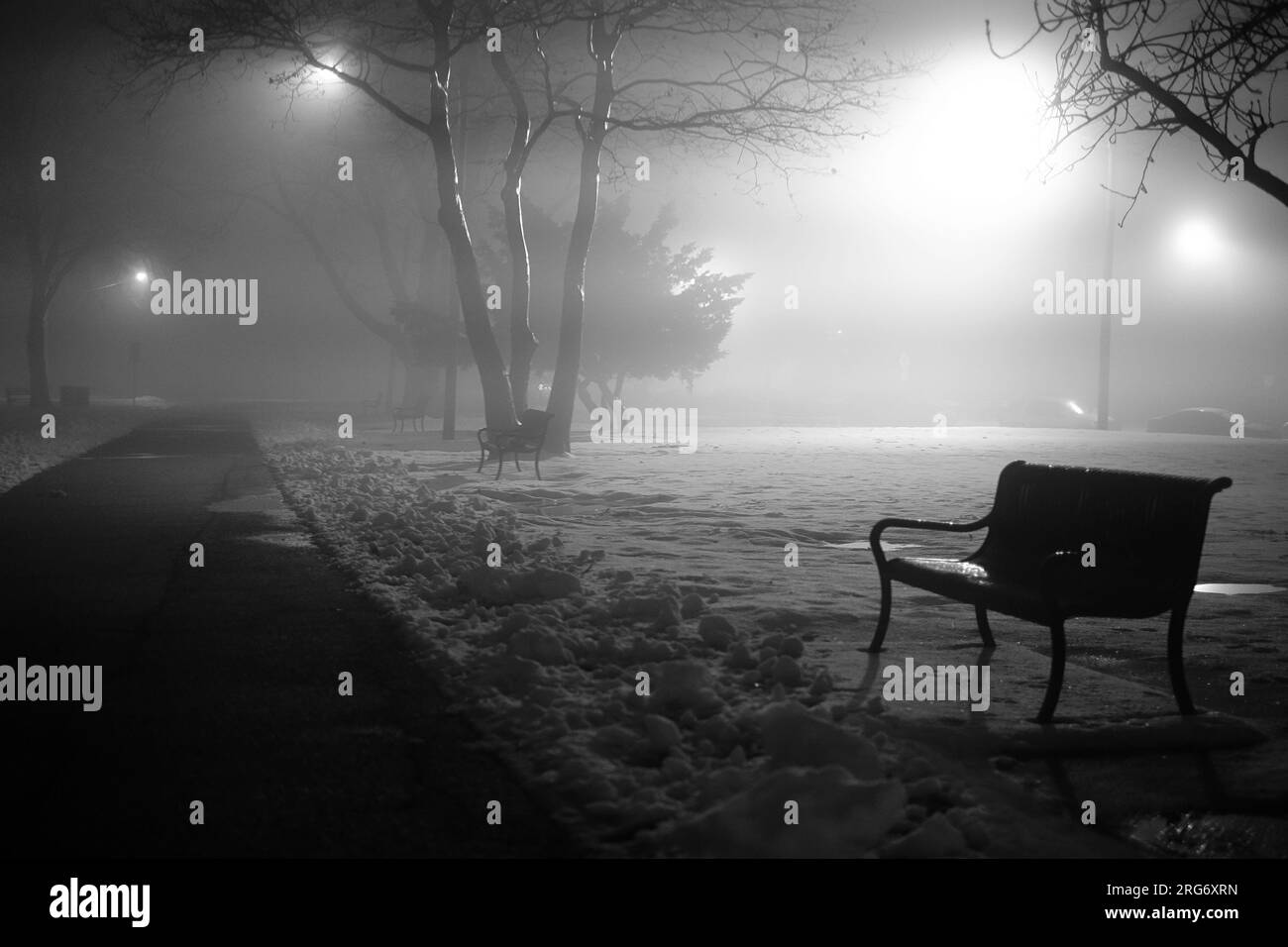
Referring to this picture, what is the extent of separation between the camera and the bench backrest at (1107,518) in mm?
5113

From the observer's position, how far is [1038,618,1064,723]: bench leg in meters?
4.75

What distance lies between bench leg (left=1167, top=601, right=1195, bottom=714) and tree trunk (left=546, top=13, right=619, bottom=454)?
56.9ft

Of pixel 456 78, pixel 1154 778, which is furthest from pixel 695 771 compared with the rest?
pixel 456 78

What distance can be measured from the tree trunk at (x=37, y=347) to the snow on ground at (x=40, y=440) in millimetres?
2288

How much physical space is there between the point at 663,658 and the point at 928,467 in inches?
641

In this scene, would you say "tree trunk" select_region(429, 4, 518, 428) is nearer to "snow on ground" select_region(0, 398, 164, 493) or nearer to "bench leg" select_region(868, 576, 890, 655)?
"snow on ground" select_region(0, 398, 164, 493)

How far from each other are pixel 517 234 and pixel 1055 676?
19046 millimetres

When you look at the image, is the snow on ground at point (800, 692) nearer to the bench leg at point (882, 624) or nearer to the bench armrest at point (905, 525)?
the bench leg at point (882, 624)

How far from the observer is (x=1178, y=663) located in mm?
4957

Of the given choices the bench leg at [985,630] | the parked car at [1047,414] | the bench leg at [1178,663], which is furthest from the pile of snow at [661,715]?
the parked car at [1047,414]

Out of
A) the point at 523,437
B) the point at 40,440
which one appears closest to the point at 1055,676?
the point at 523,437

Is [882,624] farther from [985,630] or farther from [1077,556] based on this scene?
[1077,556]

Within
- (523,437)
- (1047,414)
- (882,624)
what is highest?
(1047,414)

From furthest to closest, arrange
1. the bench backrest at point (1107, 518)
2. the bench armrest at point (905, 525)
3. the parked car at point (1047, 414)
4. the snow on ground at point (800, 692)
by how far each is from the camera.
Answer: the parked car at point (1047, 414) → the bench armrest at point (905, 525) → the bench backrest at point (1107, 518) → the snow on ground at point (800, 692)
